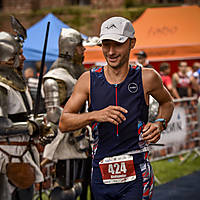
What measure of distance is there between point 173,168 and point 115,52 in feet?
19.9

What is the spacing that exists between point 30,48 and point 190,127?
13.5 ft

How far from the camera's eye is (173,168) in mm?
9109

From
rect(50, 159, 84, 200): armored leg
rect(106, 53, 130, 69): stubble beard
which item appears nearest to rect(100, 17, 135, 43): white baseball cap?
rect(106, 53, 130, 69): stubble beard

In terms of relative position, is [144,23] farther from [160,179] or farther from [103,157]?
[103,157]

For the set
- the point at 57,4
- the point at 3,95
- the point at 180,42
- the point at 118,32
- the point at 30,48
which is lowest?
the point at 3,95

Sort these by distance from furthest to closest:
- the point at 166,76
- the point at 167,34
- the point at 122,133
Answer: the point at 167,34 < the point at 166,76 < the point at 122,133

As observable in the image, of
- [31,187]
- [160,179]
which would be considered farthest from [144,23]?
[31,187]

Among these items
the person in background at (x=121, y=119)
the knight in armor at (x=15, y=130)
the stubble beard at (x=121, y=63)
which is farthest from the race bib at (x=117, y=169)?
the knight in armor at (x=15, y=130)

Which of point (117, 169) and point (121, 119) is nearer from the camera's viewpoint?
point (121, 119)

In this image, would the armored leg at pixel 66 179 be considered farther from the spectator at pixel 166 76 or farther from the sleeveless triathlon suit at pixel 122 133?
the spectator at pixel 166 76

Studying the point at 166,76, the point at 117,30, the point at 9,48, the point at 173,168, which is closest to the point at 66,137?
the point at 9,48

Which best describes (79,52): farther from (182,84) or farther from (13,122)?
(182,84)

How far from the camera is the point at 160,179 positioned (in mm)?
8250

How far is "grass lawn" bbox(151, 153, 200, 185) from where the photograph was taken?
8.43 metres
